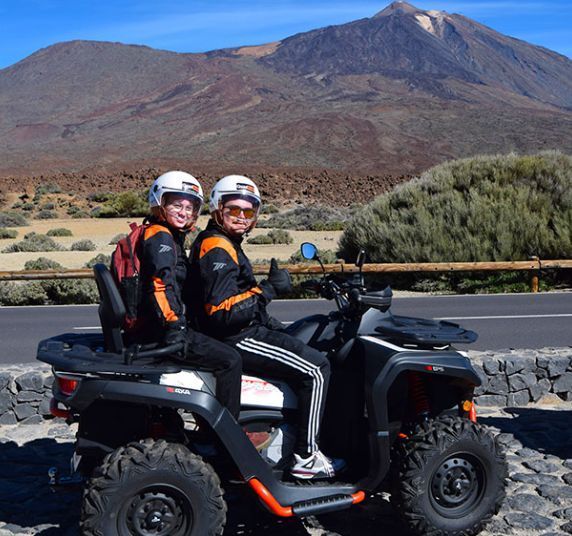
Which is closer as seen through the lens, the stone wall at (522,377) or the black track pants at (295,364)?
the black track pants at (295,364)

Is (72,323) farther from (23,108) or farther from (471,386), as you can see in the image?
(23,108)

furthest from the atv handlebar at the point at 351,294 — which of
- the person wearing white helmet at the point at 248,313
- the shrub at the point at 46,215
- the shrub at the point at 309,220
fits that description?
the shrub at the point at 46,215

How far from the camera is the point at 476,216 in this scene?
20.1 meters

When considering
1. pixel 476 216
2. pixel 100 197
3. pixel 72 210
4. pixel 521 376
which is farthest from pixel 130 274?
pixel 100 197

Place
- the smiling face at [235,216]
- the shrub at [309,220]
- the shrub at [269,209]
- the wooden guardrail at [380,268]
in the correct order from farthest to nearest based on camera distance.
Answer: the shrub at [269,209]
the shrub at [309,220]
the wooden guardrail at [380,268]
the smiling face at [235,216]

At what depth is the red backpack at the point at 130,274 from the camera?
15.1 ft

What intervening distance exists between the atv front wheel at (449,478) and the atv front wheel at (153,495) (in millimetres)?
1035

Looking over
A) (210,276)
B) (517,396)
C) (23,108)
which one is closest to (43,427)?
(210,276)

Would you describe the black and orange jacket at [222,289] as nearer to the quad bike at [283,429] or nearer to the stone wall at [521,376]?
the quad bike at [283,429]

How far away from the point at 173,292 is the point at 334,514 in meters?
1.81

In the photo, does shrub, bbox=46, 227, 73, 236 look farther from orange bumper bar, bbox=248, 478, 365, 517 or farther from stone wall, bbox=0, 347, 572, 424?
orange bumper bar, bbox=248, 478, 365, 517

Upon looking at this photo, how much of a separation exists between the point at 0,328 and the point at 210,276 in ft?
32.8

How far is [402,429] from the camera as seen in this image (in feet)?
16.6

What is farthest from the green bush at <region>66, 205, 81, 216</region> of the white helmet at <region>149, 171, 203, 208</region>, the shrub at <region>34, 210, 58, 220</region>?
the white helmet at <region>149, 171, 203, 208</region>
